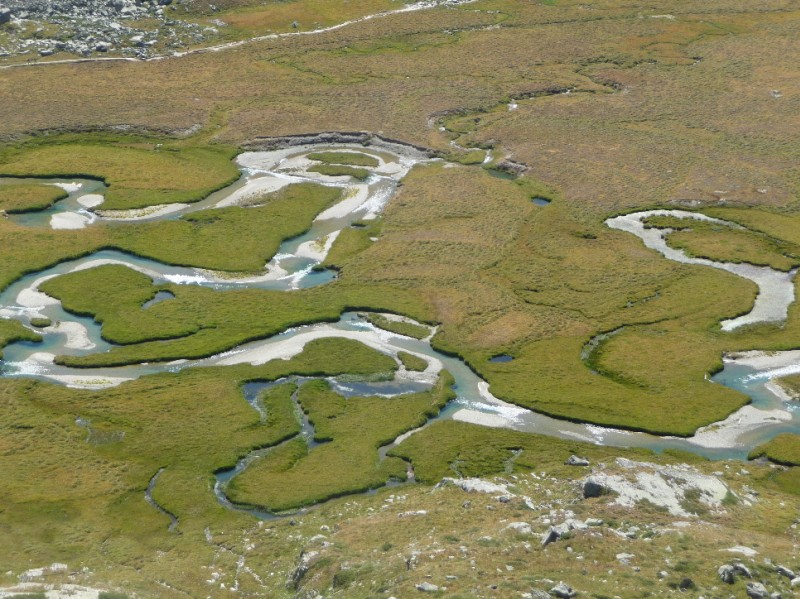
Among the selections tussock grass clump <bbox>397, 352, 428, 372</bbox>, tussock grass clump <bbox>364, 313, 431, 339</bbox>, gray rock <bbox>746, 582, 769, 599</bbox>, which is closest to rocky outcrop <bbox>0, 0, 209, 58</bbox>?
tussock grass clump <bbox>364, 313, 431, 339</bbox>

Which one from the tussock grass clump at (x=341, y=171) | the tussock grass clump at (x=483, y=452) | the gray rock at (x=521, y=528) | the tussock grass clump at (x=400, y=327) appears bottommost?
the tussock grass clump at (x=483, y=452)

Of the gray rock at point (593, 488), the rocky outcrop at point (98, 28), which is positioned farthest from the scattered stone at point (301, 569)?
the rocky outcrop at point (98, 28)

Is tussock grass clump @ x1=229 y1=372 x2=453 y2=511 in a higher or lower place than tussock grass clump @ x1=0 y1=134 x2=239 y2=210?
lower

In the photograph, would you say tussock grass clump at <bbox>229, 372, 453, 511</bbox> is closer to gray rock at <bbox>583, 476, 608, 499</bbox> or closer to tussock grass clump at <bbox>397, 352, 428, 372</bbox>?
tussock grass clump at <bbox>397, 352, 428, 372</bbox>

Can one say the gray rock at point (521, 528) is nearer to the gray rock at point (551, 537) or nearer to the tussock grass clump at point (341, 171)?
the gray rock at point (551, 537)

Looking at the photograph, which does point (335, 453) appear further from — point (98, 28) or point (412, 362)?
point (98, 28)

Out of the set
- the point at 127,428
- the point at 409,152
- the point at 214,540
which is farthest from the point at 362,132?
the point at 214,540
